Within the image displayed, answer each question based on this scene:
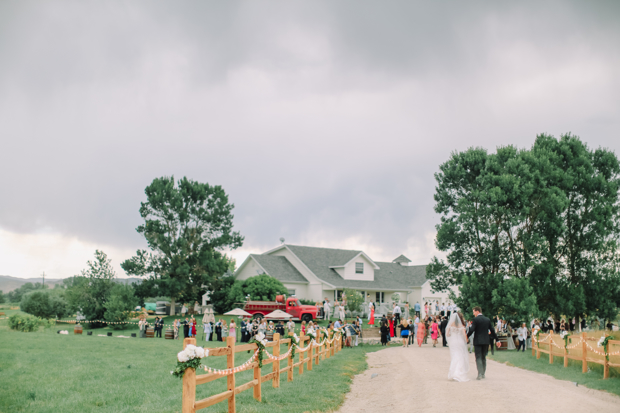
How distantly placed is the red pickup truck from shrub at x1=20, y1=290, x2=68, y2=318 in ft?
77.2

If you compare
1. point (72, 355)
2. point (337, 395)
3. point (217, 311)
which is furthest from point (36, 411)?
point (217, 311)

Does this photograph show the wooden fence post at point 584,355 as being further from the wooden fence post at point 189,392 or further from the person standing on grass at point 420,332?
the wooden fence post at point 189,392

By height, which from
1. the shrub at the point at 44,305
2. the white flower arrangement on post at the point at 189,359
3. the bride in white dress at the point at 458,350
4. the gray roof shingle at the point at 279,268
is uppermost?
the gray roof shingle at the point at 279,268

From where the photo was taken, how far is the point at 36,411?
8.80m

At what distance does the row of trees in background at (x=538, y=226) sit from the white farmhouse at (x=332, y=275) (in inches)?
545

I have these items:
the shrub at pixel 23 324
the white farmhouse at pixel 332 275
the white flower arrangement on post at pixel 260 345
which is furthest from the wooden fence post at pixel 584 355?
the shrub at pixel 23 324

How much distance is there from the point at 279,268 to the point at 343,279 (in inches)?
250

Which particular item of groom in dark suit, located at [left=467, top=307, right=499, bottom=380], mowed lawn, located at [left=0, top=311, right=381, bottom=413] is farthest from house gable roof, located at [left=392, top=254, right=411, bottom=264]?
groom in dark suit, located at [left=467, top=307, right=499, bottom=380]

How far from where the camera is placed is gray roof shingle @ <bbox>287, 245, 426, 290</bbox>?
47906 millimetres

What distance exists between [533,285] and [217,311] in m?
29.8

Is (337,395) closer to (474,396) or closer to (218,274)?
(474,396)

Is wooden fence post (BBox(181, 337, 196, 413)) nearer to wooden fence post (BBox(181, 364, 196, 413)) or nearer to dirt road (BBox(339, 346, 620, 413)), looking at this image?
wooden fence post (BBox(181, 364, 196, 413))

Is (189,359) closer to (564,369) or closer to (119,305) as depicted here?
(564,369)

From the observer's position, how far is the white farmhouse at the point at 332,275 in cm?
4700
